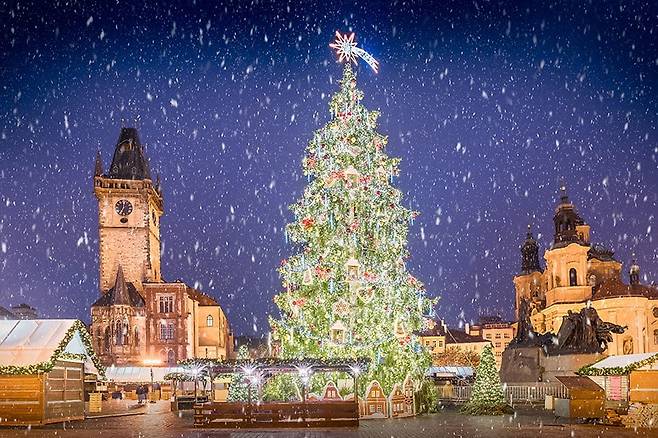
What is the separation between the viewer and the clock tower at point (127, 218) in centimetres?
10256

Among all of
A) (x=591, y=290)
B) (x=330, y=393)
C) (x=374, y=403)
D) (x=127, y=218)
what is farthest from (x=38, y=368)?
(x=591, y=290)

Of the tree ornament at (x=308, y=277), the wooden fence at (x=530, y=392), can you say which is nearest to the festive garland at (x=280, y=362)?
the tree ornament at (x=308, y=277)

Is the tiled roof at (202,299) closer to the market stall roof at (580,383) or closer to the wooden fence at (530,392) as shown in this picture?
the wooden fence at (530,392)

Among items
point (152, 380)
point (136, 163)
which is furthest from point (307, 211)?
point (136, 163)

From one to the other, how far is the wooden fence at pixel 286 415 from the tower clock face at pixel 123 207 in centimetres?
7897

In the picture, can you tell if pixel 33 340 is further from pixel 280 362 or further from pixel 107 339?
pixel 107 339

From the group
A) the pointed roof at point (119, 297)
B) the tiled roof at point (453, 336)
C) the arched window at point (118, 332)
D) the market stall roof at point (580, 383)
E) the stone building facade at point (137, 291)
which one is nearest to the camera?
the market stall roof at point (580, 383)

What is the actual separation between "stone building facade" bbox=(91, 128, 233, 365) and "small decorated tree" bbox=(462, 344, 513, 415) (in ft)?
197

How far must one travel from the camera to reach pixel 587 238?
12344cm

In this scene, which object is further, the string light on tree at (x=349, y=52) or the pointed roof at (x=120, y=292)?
the pointed roof at (x=120, y=292)

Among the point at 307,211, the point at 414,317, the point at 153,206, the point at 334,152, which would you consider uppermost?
the point at 153,206

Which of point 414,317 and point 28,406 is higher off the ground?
point 414,317

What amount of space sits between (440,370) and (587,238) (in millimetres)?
52777

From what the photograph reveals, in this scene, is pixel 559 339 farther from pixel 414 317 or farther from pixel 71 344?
pixel 71 344
